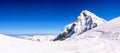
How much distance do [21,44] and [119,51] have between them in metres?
4.12

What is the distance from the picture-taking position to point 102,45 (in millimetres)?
10539

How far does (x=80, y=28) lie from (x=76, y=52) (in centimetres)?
8648

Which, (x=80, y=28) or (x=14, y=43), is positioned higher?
(x=80, y=28)

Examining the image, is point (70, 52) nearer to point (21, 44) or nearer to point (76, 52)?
point (76, 52)

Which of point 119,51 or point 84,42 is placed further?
point 84,42

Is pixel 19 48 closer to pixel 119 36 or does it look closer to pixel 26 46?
pixel 26 46

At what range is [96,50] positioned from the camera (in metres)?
9.80

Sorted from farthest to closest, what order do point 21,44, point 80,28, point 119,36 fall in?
point 80,28 → point 119,36 → point 21,44

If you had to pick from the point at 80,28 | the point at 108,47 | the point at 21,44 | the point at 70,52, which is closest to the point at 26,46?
the point at 21,44

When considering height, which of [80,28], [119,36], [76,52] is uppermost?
[80,28]

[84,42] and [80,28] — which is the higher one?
[80,28]

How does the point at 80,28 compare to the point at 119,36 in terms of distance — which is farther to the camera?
the point at 80,28

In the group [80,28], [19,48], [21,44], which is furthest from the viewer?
[80,28]

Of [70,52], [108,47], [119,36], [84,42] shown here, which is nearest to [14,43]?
[70,52]
